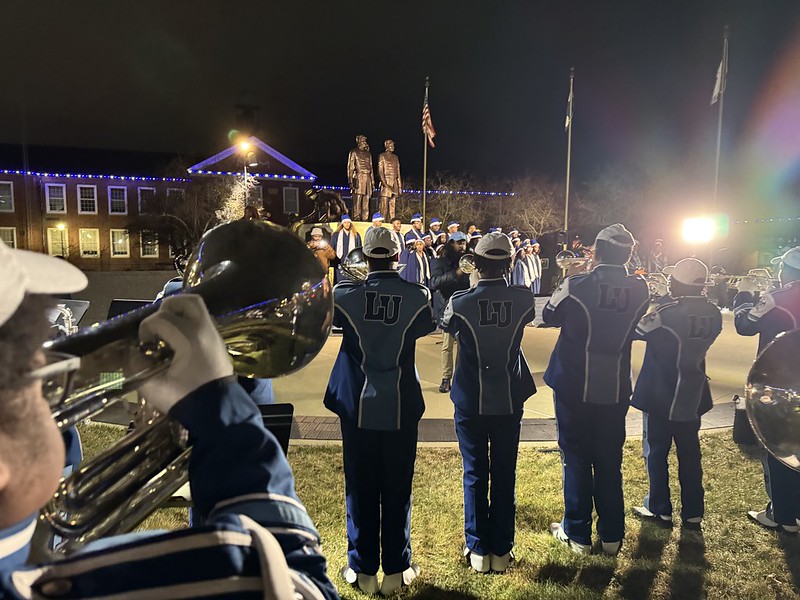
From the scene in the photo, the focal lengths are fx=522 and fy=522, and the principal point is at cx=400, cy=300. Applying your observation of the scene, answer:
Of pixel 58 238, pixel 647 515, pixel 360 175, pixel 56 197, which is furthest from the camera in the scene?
pixel 56 197

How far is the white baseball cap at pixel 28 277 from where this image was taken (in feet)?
2.25

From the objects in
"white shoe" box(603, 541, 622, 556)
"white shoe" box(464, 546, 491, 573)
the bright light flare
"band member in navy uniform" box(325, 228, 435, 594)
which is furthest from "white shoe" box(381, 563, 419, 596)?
the bright light flare

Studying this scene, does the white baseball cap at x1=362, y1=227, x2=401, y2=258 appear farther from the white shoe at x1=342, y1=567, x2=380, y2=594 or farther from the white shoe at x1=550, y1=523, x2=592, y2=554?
the white shoe at x1=550, y1=523, x2=592, y2=554

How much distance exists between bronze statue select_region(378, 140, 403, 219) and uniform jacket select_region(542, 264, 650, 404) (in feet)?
42.6

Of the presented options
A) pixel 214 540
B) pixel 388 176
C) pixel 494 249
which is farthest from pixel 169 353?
pixel 388 176

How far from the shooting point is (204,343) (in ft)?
3.29

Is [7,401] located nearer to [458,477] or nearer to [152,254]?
[458,477]

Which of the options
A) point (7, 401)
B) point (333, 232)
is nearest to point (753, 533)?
point (7, 401)

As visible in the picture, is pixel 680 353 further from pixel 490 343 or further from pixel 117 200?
pixel 117 200

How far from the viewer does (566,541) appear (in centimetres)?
379

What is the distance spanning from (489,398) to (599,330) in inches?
37.1

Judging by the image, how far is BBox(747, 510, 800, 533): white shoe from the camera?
3947 millimetres

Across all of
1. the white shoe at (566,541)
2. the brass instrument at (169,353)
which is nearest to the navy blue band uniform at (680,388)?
the white shoe at (566,541)

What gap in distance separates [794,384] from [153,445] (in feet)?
7.72
